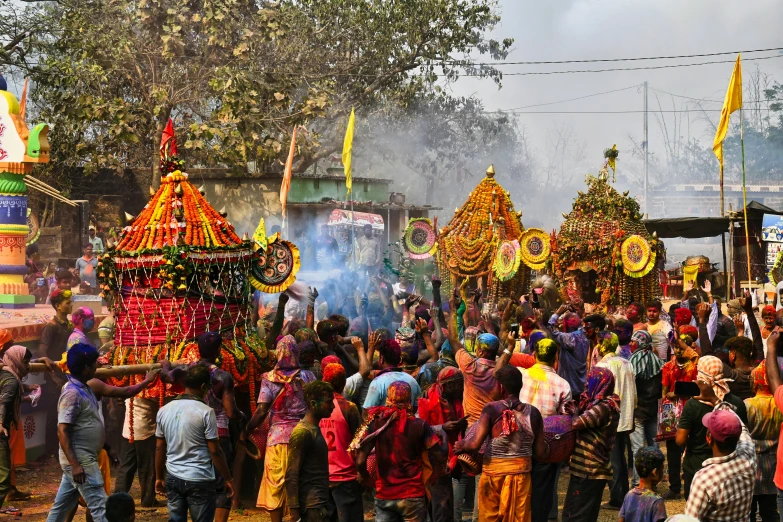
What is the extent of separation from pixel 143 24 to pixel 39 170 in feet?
15.9

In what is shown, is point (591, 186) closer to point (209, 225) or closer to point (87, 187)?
point (209, 225)

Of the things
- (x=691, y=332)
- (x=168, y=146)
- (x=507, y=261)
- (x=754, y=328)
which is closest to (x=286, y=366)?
(x=168, y=146)

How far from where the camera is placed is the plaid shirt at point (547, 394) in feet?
25.2

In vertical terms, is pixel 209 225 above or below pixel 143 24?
below

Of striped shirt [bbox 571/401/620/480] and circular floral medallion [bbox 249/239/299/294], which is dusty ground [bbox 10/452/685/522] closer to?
striped shirt [bbox 571/401/620/480]

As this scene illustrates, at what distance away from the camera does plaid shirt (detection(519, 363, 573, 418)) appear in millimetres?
7676

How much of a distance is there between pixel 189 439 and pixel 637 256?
13.9 metres

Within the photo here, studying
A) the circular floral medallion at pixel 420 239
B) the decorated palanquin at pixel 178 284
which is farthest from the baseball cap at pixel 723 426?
the circular floral medallion at pixel 420 239

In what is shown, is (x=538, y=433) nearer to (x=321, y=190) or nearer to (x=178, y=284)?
(x=178, y=284)

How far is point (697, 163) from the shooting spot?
7906cm

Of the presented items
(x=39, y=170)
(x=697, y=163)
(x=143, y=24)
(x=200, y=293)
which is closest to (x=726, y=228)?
(x=143, y=24)

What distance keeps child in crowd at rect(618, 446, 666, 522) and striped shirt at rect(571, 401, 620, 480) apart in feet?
2.69

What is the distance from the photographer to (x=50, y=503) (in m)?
9.80

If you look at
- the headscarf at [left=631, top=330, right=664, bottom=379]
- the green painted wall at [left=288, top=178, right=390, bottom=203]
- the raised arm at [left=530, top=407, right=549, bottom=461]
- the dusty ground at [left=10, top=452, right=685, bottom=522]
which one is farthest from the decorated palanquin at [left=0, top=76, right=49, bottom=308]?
the green painted wall at [left=288, top=178, right=390, bottom=203]
